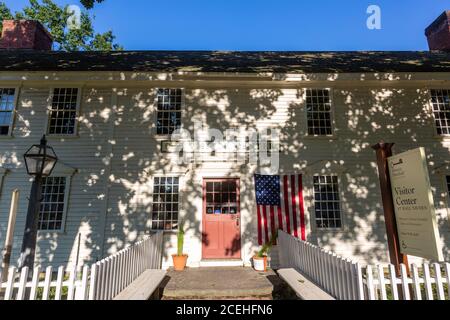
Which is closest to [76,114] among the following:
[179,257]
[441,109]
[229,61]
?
[179,257]

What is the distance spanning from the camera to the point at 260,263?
859 centimetres

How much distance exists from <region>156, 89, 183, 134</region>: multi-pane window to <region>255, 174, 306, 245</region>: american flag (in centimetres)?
350

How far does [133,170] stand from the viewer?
9766 millimetres

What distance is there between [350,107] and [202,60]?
6441 mm

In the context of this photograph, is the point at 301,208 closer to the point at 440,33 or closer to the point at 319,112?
the point at 319,112

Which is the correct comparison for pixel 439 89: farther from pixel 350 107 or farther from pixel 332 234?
pixel 332 234

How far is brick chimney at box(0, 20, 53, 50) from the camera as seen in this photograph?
14.5m

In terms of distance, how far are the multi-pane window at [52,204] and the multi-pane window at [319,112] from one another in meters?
8.81

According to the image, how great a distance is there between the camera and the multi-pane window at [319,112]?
10.4 meters

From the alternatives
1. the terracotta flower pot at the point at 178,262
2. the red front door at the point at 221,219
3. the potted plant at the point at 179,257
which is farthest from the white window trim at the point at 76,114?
the terracotta flower pot at the point at 178,262

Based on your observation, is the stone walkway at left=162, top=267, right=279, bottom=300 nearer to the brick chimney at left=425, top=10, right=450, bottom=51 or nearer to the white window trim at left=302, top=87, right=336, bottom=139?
the white window trim at left=302, top=87, right=336, bottom=139

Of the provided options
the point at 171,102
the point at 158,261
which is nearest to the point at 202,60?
the point at 171,102

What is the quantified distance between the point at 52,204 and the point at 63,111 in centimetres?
325

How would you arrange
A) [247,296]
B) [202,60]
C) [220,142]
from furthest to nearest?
[202,60] → [220,142] → [247,296]
